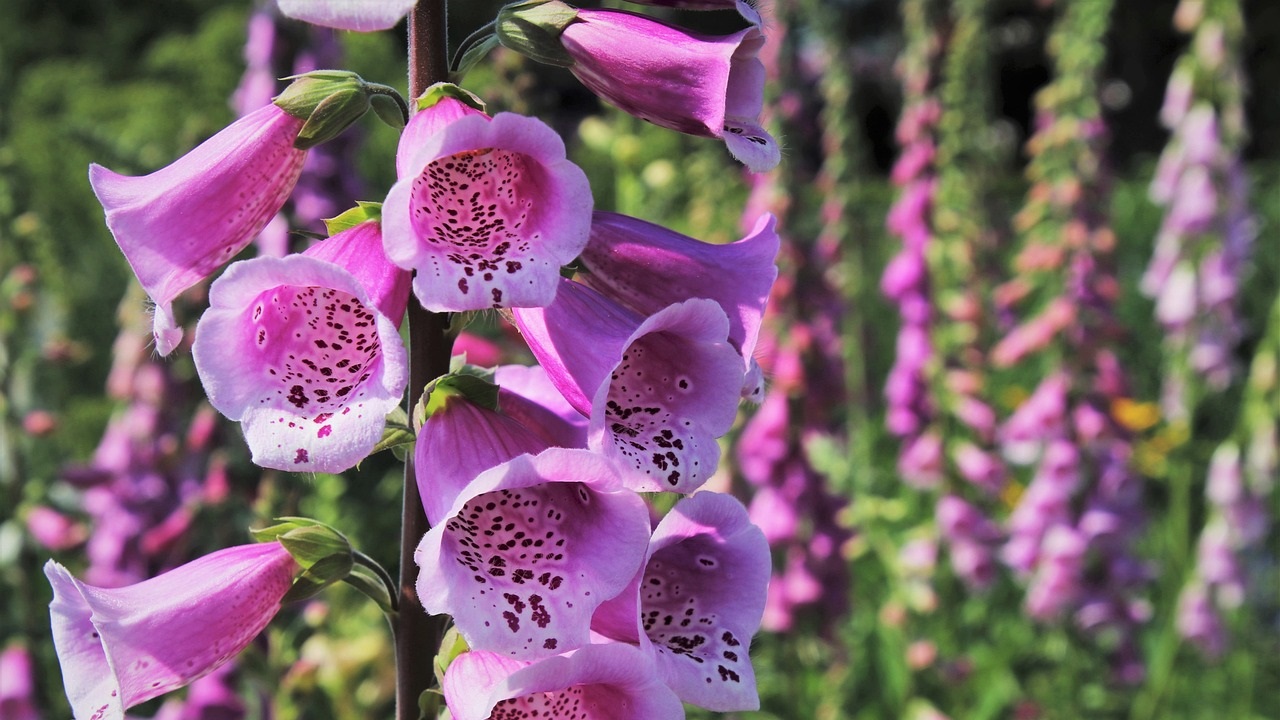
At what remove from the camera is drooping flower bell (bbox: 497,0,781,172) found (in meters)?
0.81

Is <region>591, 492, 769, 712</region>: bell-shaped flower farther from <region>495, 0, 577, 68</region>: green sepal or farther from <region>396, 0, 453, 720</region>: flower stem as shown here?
<region>495, 0, 577, 68</region>: green sepal

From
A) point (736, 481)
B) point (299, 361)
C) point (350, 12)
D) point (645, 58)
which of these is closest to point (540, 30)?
point (645, 58)

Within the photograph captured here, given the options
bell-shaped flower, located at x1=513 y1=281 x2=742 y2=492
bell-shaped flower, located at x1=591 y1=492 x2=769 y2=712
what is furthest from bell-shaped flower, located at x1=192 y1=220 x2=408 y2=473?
bell-shaped flower, located at x1=591 y1=492 x2=769 y2=712

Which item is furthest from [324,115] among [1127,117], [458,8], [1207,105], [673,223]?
[1127,117]

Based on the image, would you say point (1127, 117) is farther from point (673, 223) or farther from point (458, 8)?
point (673, 223)

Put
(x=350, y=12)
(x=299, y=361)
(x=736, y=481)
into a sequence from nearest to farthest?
(x=350, y=12)
(x=299, y=361)
(x=736, y=481)

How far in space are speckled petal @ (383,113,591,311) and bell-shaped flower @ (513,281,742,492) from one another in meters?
0.07

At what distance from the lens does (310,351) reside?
2.66ft

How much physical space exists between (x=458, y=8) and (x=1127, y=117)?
8.01 meters

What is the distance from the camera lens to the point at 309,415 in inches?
29.5

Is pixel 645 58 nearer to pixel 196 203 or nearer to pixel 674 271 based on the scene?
pixel 674 271

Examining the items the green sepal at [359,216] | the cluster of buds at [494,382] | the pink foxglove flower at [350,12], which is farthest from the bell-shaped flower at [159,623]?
the pink foxglove flower at [350,12]

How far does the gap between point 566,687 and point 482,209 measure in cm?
32

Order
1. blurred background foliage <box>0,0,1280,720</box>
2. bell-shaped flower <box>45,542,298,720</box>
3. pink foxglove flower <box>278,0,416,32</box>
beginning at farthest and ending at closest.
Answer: blurred background foliage <box>0,0,1280,720</box>, bell-shaped flower <box>45,542,298,720</box>, pink foxglove flower <box>278,0,416,32</box>
